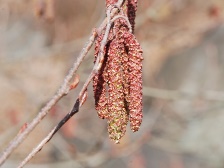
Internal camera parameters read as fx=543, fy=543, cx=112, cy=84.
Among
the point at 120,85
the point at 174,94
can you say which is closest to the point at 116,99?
the point at 120,85

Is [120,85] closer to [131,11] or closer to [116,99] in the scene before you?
[116,99]

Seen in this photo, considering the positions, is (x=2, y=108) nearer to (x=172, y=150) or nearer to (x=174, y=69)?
(x=174, y=69)

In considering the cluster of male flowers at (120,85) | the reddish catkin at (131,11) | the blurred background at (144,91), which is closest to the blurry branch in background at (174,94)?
the blurred background at (144,91)

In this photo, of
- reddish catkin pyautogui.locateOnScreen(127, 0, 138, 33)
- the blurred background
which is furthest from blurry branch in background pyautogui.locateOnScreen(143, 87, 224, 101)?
reddish catkin pyautogui.locateOnScreen(127, 0, 138, 33)

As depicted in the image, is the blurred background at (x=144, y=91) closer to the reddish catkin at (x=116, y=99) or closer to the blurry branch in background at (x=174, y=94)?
the blurry branch in background at (x=174, y=94)

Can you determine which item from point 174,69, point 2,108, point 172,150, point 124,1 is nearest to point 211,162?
point 172,150

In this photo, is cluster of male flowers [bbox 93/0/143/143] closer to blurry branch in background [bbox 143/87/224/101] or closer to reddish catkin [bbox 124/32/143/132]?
reddish catkin [bbox 124/32/143/132]
